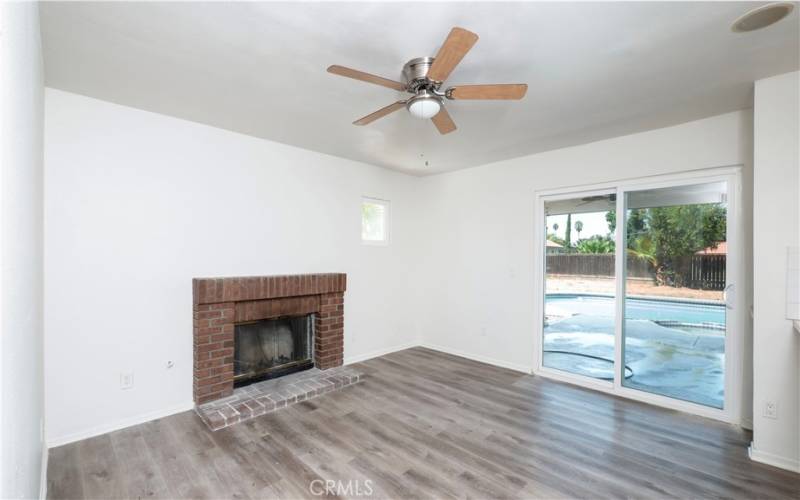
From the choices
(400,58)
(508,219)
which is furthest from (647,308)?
(400,58)

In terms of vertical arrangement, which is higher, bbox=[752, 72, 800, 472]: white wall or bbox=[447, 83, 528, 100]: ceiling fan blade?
bbox=[447, 83, 528, 100]: ceiling fan blade

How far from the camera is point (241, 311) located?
11.0 feet

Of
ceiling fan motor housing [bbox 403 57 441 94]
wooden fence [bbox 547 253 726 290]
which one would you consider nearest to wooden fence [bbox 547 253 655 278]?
wooden fence [bbox 547 253 726 290]

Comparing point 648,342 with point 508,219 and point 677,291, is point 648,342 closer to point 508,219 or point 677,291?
point 677,291

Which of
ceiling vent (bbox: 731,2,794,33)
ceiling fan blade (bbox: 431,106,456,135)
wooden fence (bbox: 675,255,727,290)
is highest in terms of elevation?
ceiling vent (bbox: 731,2,794,33)

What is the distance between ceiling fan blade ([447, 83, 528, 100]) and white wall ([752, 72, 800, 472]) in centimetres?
191

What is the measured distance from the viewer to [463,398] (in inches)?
134

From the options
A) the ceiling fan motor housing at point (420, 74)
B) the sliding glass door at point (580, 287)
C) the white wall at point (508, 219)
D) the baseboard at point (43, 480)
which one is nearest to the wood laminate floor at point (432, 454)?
the baseboard at point (43, 480)

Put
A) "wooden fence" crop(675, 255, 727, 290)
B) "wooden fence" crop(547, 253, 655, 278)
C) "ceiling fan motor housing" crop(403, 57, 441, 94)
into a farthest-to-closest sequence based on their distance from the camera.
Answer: "wooden fence" crop(547, 253, 655, 278)
"wooden fence" crop(675, 255, 727, 290)
"ceiling fan motor housing" crop(403, 57, 441, 94)

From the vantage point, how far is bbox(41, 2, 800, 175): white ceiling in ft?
5.73

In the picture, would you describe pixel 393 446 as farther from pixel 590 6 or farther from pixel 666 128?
pixel 666 128

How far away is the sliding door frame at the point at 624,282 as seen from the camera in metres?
2.94

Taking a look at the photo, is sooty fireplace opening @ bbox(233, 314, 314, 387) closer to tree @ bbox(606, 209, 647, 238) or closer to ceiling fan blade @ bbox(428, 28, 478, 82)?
ceiling fan blade @ bbox(428, 28, 478, 82)

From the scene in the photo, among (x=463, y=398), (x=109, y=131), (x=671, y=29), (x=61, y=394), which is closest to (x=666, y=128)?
(x=671, y=29)
